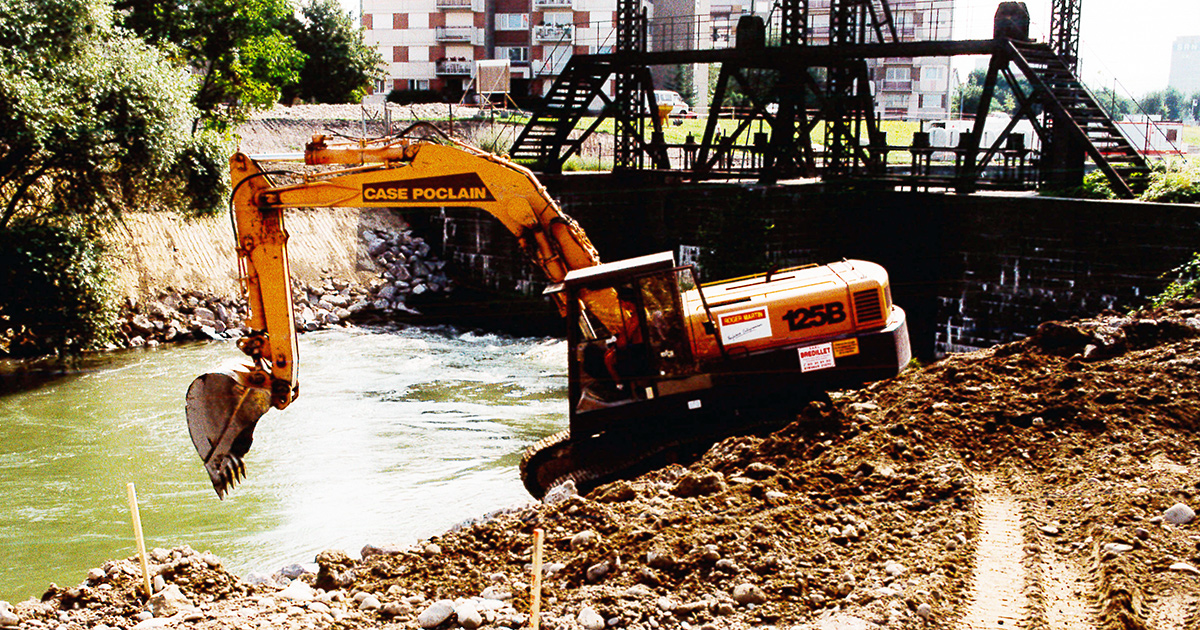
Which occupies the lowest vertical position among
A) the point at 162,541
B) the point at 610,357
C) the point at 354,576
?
the point at 162,541

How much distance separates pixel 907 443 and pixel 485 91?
149 feet

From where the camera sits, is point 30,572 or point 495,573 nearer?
point 495,573

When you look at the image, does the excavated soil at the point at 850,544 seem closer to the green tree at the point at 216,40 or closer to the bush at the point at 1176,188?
the bush at the point at 1176,188

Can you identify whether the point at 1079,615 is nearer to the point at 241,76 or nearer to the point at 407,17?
the point at 241,76

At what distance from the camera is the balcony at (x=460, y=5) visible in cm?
6488

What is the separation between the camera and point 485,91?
53.5 m

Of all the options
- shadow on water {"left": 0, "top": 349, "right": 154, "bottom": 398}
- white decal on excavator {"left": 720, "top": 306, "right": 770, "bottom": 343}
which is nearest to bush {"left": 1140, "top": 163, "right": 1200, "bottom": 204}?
white decal on excavator {"left": 720, "top": 306, "right": 770, "bottom": 343}

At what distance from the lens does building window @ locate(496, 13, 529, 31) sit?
66.6 meters

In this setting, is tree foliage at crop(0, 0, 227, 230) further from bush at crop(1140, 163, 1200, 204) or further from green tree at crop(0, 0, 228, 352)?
bush at crop(1140, 163, 1200, 204)

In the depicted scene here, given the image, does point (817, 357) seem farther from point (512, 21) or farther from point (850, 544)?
point (512, 21)

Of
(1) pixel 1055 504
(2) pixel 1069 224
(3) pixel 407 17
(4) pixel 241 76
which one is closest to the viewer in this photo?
(1) pixel 1055 504

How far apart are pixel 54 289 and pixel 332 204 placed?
37.1 ft

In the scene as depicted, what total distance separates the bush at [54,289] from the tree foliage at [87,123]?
2.15 feet

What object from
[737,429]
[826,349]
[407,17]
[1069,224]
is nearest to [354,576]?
[737,429]
